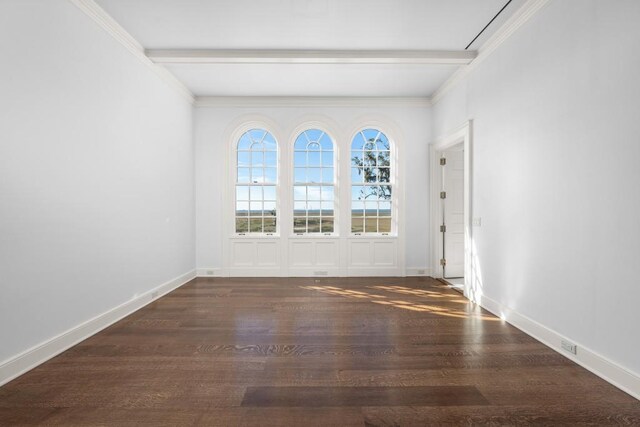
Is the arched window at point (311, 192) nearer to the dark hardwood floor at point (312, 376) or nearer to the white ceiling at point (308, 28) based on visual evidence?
A: the white ceiling at point (308, 28)

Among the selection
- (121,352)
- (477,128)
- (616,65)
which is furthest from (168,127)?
(616,65)

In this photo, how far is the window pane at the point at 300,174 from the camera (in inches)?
255

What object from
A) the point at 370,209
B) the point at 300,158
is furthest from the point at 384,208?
the point at 300,158

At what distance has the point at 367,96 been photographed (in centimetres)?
623

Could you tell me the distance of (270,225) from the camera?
21.3ft

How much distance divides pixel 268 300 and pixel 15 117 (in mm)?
3280

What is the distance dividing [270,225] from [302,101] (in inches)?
93.4

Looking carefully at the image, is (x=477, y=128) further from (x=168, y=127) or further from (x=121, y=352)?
(x=121, y=352)

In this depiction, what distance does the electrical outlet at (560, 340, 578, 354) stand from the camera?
2.83 metres

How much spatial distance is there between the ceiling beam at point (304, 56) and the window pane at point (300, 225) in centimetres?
286

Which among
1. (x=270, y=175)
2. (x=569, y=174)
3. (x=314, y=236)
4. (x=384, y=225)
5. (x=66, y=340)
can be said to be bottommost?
(x=66, y=340)

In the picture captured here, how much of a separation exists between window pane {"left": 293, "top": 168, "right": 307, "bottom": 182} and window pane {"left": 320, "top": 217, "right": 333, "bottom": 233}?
839 mm

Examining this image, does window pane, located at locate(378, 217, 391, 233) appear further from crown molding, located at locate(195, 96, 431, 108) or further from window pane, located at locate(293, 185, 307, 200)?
crown molding, located at locate(195, 96, 431, 108)

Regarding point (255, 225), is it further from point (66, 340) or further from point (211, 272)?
point (66, 340)
